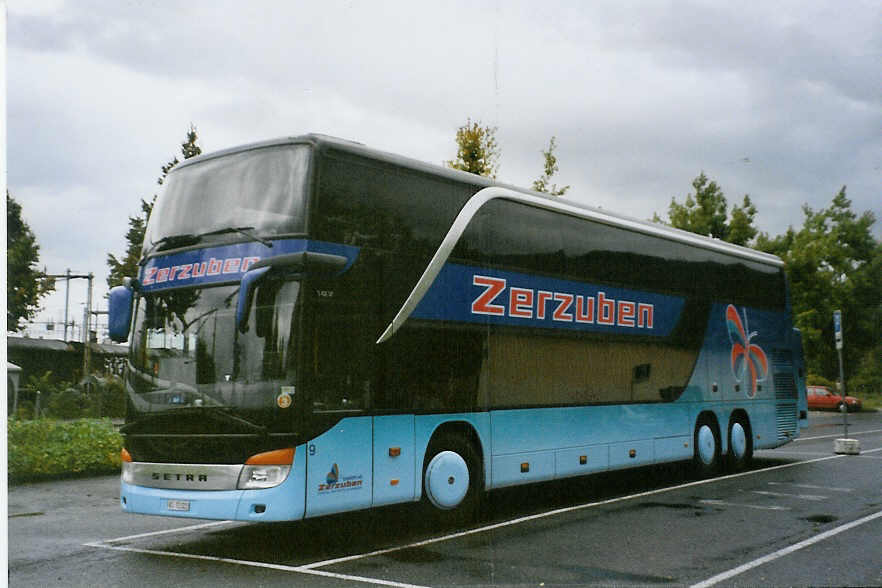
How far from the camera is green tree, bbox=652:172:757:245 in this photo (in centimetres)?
3803

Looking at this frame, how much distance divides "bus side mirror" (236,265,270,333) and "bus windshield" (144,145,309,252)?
560 mm

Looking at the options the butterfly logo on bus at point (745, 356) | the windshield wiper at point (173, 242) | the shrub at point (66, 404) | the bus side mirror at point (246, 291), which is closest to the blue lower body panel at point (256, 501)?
the bus side mirror at point (246, 291)

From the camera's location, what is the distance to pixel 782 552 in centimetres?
886

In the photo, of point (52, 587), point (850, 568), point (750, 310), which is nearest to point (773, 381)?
point (750, 310)

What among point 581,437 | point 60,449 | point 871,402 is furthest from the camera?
point 871,402

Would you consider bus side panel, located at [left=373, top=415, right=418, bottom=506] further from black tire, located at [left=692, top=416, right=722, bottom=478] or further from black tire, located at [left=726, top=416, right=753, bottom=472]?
black tire, located at [left=726, top=416, right=753, bottom=472]

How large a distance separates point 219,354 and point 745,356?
11707 mm

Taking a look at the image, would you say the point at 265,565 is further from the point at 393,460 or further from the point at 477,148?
the point at 477,148

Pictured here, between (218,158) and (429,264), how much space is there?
2630 mm

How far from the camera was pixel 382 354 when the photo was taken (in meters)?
9.64

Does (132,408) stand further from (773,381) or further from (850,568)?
(773,381)

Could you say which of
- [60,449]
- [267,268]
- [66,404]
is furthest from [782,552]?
[66,404]

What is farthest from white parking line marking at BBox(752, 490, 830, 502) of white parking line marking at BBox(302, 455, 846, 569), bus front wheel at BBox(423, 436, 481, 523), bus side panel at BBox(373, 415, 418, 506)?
bus side panel at BBox(373, 415, 418, 506)

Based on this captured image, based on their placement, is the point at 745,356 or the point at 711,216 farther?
the point at 711,216
